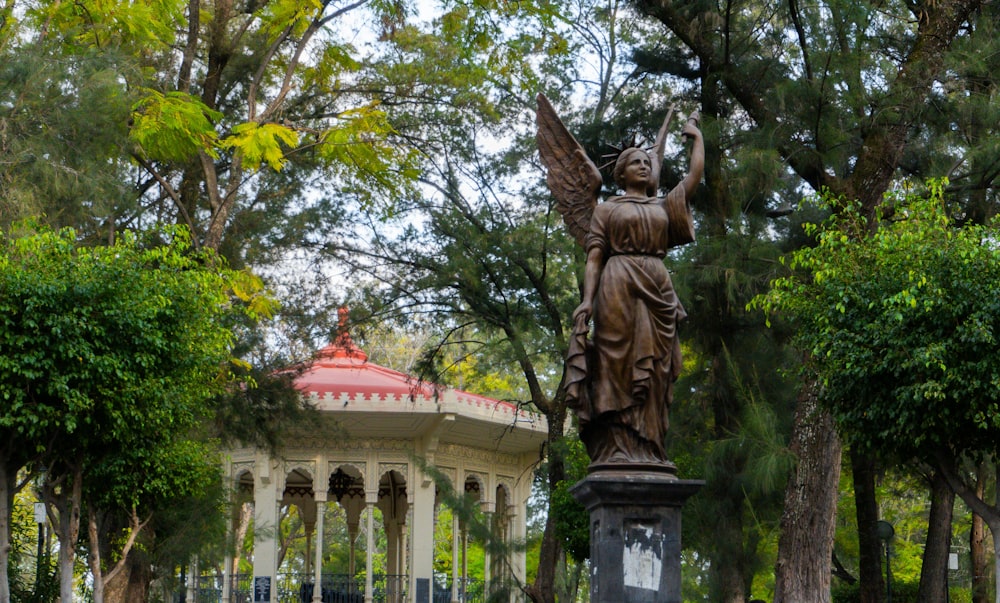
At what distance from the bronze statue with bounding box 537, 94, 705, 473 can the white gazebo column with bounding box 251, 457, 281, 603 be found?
14.1 m

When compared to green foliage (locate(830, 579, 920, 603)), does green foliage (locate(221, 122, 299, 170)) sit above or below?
above

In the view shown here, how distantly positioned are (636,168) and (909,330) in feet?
13.8

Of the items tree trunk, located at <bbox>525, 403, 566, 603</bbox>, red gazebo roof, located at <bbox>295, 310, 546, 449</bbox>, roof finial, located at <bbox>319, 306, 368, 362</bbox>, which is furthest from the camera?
red gazebo roof, located at <bbox>295, 310, 546, 449</bbox>

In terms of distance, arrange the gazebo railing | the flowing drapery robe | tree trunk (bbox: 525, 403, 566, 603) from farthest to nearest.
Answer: the gazebo railing, tree trunk (bbox: 525, 403, 566, 603), the flowing drapery robe

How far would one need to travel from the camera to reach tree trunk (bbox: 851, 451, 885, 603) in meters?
18.0

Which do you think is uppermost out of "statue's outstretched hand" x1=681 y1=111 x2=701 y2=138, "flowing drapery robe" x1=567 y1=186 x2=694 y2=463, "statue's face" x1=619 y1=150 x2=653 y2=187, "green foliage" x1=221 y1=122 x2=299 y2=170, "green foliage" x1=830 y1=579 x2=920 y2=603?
"green foliage" x1=221 y1=122 x2=299 y2=170

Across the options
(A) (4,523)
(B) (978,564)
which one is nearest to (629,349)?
(A) (4,523)

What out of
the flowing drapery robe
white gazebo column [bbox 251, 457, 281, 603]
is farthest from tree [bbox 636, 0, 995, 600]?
white gazebo column [bbox 251, 457, 281, 603]

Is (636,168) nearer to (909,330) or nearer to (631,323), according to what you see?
(631,323)

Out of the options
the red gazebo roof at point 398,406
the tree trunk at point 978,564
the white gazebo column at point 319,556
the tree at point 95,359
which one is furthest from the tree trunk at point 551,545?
the tree trunk at point 978,564

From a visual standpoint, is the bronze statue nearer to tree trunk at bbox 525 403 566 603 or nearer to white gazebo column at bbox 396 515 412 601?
tree trunk at bbox 525 403 566 603

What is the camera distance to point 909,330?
440 inches

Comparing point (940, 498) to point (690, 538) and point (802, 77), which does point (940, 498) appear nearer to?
point (690, 538)

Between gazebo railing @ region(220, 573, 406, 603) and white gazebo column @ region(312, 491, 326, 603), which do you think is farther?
gazebo railing @ region(220, 573, 406, 603)
